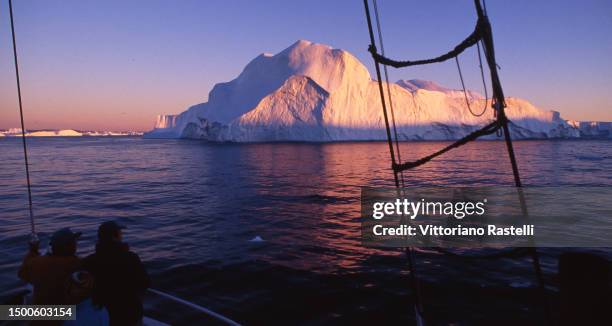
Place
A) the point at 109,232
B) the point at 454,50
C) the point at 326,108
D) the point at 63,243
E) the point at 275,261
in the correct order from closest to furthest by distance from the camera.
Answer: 1. the point at 63,243
2. the point at 109,232
3. the point at 454,50
4. the point at 275,261
5. the point at 326,108

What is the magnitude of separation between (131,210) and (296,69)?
251 ft

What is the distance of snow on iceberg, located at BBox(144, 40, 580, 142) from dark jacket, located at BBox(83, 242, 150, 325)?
81.0m

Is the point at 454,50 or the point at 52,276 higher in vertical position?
the point at 454,50

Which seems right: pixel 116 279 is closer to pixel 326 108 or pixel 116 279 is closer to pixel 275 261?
pixel 275 261

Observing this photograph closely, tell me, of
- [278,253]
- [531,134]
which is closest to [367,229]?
[278,253]

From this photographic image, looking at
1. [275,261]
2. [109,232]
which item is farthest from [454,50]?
[275,261]

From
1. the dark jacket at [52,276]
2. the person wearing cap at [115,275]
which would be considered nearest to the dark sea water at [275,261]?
the person wearing cap at [115,275]

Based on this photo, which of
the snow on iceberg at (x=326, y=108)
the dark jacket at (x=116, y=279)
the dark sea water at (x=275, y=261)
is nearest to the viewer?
the dark jacket at (x=116, y=279)

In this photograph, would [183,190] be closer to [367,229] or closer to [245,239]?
[245,239]

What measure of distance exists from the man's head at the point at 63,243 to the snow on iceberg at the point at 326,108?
81.0m

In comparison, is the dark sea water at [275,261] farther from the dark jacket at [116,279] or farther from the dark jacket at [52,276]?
the dark jacket at [52,276]

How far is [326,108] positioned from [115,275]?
8133 cm

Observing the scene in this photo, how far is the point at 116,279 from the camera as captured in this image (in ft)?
10.9

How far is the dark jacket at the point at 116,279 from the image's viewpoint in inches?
128
